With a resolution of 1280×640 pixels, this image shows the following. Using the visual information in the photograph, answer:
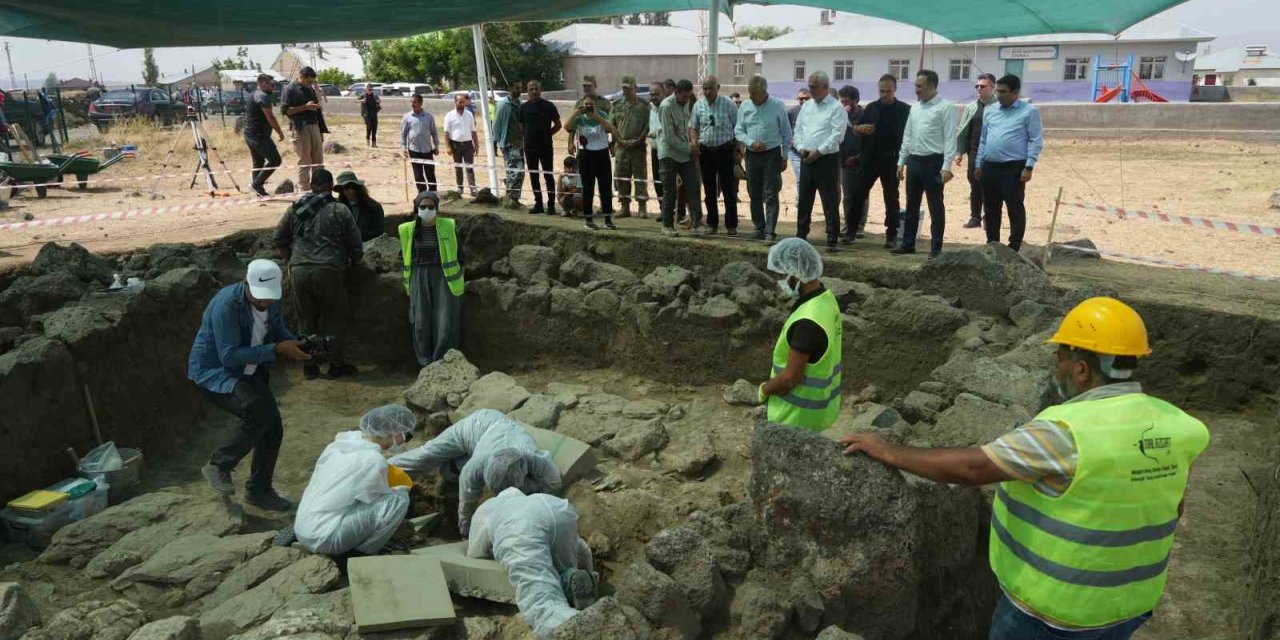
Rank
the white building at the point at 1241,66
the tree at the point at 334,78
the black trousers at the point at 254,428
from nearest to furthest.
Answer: the black trousers at the point at 254,428, the white building at the point at 1241,66, the tree at the point at 334,78

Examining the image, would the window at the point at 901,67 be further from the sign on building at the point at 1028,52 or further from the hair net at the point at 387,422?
the hair net at the point at 387,422

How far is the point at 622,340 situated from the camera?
799 cm

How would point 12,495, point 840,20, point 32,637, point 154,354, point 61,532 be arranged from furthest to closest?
point 840,20 < point 154,354 < point 12,495 < point 61,532 < point 32,637

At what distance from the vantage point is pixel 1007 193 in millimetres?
7977

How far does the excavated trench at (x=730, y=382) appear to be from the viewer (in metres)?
3.64

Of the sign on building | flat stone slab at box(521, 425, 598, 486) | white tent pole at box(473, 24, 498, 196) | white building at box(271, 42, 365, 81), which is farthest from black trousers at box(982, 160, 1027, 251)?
white building at box(271, 42, 365, 81)

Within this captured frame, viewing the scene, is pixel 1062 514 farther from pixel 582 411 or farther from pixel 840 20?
pixel 840 20

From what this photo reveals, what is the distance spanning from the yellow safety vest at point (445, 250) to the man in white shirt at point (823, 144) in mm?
3236

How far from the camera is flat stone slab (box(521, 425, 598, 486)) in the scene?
205 inches

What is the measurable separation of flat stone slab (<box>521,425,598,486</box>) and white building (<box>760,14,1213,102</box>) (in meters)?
28.6

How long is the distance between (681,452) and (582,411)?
3.37ft

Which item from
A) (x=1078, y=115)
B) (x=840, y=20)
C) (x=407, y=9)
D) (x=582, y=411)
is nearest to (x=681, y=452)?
(x=582, y=411)

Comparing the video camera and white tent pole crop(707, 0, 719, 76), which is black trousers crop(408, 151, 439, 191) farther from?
the video camera

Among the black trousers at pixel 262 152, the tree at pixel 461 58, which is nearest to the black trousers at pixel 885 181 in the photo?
the black trousers at pixel 262 152
